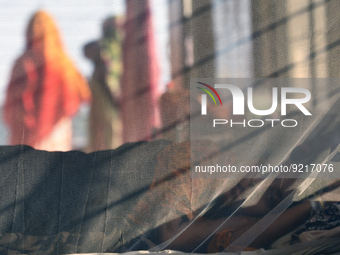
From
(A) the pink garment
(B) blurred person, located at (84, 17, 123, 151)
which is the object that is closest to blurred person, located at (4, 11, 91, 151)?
(B) blurred person, located at (84, 17, 123, 151)

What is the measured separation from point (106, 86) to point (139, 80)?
162mm

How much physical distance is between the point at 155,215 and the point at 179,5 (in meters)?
1.03

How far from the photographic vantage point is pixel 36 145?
71.6 inches

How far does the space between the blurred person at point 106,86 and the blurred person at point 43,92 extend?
0.23 feet

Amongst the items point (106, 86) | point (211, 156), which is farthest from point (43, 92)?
point (211, 156)

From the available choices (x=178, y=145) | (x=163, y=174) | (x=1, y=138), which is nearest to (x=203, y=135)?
(x=178, y=145)

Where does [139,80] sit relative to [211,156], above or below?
above

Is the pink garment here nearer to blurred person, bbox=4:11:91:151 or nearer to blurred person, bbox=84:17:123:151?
blurred person, bbox=84:17:123:151

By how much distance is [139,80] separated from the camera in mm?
1835

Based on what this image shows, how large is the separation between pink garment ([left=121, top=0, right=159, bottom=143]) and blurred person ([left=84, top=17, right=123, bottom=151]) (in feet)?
0.12

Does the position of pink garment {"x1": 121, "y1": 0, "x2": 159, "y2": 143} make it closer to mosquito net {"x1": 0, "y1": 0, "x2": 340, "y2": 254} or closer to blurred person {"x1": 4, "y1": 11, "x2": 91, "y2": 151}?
mosquito net {"x1": 0, "y1": 0, "x2": 340, "y2": 254}

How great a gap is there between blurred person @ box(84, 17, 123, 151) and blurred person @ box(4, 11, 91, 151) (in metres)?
0.07

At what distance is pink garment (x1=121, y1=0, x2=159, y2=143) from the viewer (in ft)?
6.00

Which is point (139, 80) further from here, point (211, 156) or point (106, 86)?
point (211, 156)
